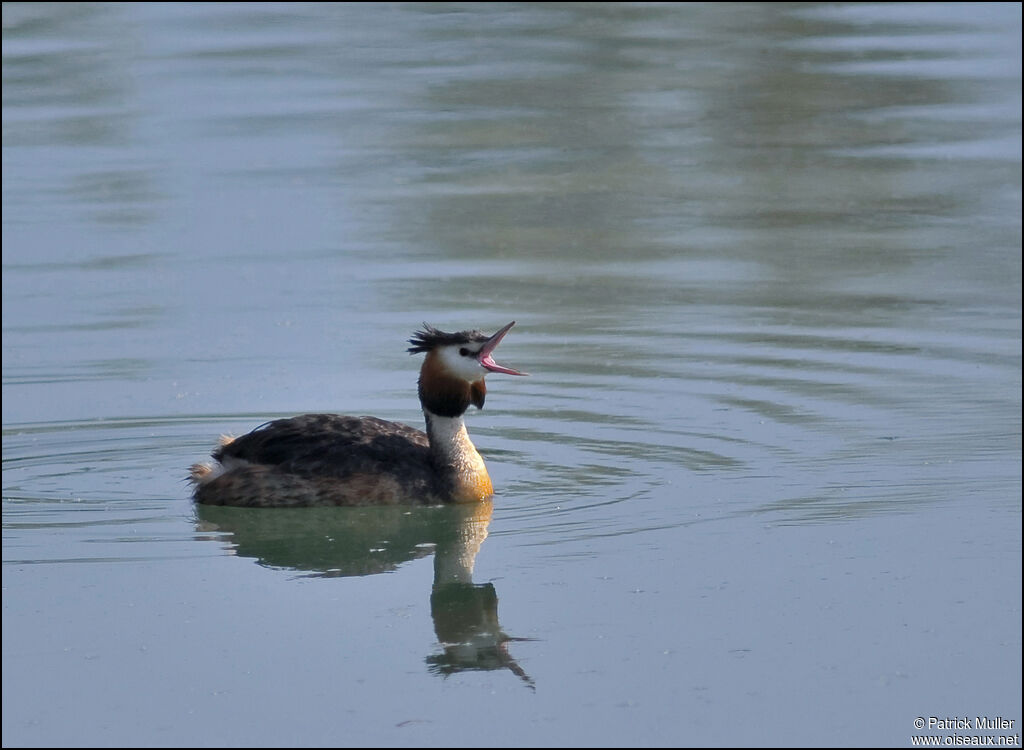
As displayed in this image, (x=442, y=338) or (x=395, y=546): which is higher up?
(x=442, y=338)

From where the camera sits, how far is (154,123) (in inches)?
789

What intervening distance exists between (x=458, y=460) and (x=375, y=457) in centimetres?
44

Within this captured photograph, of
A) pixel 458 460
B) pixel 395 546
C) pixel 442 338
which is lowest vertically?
pixel 395 546

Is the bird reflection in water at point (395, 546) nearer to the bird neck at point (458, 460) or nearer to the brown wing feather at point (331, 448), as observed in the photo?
the bird neck at point (458, 460)

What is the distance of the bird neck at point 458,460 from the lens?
980 cm

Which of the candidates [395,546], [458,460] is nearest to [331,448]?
[458,460]

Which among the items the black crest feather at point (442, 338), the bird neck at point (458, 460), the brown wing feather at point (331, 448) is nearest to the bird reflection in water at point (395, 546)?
the bird neck at point (458, 460)

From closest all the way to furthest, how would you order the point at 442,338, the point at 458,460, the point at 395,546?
the point at 395,546, the point at 458,460, the point at 442,338

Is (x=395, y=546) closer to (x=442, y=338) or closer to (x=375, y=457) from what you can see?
(x=375, y=457)

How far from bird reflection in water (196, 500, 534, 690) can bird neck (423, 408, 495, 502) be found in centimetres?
8

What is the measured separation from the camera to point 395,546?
9.17m

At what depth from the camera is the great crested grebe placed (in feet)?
32.3

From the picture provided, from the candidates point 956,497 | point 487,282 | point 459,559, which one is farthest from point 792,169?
point 459,559

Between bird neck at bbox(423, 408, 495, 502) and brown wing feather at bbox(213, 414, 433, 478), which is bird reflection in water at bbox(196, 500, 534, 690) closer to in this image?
bird neck at bbox(423, 408, 495, 502)
